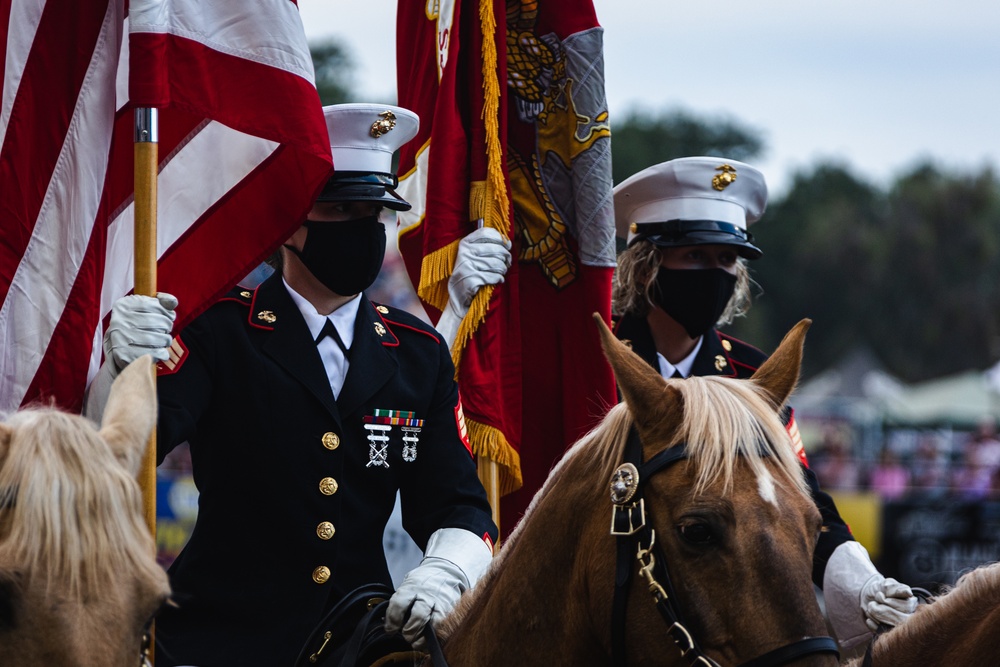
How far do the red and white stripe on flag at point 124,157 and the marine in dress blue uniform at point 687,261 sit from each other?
1866 mm

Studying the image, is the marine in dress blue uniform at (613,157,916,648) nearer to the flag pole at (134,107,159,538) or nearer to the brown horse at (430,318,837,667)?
the brown horse at (430,318,837,667)

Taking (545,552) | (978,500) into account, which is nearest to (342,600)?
(545,552)

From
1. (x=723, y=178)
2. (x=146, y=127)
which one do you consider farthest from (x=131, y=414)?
(x=723, y=178)

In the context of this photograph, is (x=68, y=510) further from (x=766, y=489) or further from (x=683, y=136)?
(x=683, y=136)

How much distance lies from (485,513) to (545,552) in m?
0.90

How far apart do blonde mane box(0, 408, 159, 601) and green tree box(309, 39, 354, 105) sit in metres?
62.7

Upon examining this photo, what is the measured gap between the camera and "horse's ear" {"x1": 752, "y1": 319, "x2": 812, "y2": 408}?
3.60 m

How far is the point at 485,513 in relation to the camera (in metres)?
4.37

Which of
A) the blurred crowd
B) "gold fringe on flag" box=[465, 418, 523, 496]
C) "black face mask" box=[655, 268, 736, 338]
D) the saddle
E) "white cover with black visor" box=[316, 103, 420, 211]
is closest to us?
the saddle

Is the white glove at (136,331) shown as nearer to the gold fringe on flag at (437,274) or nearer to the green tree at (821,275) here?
the gold fringe on flag at (437,274)

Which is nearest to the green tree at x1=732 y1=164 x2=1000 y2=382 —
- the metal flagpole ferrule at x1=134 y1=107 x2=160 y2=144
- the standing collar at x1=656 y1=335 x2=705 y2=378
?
the standing collar at x1=656 y1=335 x2=705 y2=378

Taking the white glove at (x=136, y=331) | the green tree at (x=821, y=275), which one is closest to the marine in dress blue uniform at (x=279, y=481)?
the white glove at (x=136, y=331)

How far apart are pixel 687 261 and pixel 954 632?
2306 mm

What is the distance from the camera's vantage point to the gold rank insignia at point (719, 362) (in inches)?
216
